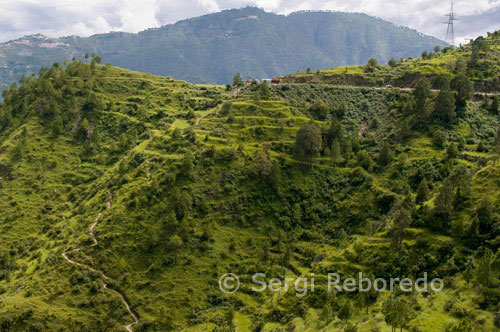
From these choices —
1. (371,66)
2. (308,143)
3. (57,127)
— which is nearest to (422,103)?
(308,143)

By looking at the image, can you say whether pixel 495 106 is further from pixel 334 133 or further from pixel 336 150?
pixel 336 150

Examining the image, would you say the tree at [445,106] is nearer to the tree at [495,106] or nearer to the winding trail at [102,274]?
the tree at [495,106]

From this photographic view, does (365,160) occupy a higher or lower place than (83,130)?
lower

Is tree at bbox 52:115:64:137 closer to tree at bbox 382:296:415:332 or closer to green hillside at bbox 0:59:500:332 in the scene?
green hillside at bbox 0:59:500:332

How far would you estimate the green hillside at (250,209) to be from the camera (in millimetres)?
62719

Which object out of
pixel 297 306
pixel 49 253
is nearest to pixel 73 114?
pixel 49 253

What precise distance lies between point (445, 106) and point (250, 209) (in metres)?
74.3

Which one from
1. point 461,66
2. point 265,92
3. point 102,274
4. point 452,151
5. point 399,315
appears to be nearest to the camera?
point 399,315

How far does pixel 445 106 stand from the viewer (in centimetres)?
10962

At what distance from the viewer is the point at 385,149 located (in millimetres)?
103438

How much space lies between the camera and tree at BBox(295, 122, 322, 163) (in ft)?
342

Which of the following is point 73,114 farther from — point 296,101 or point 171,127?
point 296,101

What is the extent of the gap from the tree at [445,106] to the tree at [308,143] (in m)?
42.6

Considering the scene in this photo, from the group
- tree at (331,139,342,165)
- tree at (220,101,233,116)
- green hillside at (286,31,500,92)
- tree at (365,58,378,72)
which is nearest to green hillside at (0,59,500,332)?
tree at (331,139,342,165)
